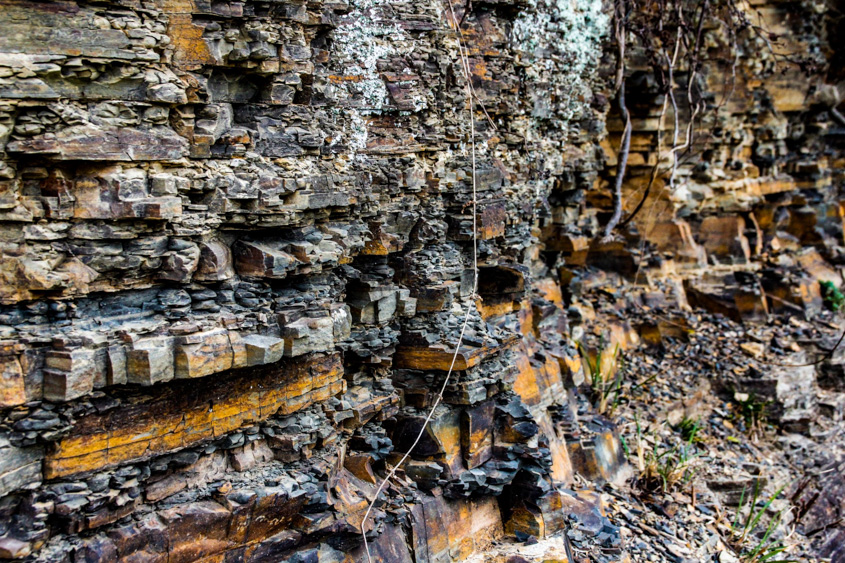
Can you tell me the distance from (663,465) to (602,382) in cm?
127

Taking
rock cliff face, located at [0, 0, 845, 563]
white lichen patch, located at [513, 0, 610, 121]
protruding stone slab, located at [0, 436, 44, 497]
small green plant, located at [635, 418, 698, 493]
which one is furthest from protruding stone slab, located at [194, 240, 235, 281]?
small green plant, located at [635, 418, 698, 493]

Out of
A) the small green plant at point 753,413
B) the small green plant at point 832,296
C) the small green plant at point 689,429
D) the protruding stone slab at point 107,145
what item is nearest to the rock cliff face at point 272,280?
the protruding stone slab at point 107,145

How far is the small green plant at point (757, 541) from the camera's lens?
7492 millimetres

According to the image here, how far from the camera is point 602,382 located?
9523 mm

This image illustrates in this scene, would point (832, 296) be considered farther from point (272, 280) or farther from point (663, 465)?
point (272, 280)

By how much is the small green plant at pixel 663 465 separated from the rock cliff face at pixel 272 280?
2.04ft

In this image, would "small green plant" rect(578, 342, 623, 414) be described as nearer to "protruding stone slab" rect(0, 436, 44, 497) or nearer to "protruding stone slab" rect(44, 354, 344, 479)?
"protruding stone slab" rect(44, 354, 344, 479)

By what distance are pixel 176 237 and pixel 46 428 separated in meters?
1.13

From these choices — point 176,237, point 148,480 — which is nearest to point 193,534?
point 148,480

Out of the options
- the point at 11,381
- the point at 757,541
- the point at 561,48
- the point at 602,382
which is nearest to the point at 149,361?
the point at 11,381

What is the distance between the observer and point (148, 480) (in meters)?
4.34

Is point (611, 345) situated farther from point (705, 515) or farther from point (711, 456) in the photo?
point (705, 515)

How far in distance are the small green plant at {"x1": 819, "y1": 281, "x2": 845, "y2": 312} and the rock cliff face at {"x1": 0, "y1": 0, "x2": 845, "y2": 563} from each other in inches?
271

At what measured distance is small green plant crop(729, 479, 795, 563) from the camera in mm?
7492
